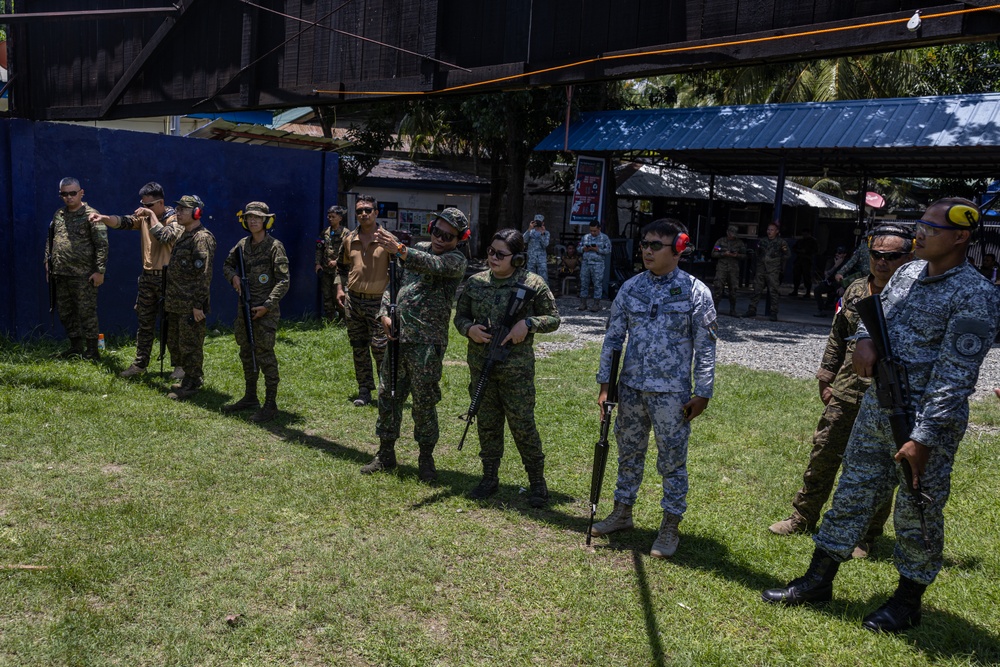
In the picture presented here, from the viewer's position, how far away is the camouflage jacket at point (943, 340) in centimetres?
373

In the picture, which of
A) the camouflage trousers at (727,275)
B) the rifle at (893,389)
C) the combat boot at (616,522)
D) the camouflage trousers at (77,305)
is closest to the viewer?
the rifle at (893,389)

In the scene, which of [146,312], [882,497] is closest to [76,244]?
[146,312]

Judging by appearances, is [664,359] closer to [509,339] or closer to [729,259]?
[509,339]

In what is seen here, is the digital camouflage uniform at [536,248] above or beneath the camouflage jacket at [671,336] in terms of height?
A: above

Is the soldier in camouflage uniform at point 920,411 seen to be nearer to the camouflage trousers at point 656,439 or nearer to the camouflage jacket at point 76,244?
the camouflage trousers at point 656,439

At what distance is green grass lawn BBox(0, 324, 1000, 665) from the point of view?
12.9 feet

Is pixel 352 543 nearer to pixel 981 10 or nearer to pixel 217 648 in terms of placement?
pixel 217 648

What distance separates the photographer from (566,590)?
14.8 ft

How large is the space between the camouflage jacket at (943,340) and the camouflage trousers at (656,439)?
134cm

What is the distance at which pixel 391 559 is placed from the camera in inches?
189

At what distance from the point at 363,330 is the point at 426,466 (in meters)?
2.59

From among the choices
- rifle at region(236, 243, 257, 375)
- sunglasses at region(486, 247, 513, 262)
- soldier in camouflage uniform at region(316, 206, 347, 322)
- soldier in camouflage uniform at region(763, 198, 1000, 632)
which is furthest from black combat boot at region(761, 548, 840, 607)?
soldier in camouflage uniform at region(316, 206, 347, 322)

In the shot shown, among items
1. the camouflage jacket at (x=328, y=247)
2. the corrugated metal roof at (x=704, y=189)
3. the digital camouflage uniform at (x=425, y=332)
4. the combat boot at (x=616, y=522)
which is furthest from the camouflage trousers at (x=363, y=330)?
the corrugated metal roof at (x=704, y=189)

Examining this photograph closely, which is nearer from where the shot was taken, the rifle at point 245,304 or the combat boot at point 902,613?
the combat boot at point 902,613
